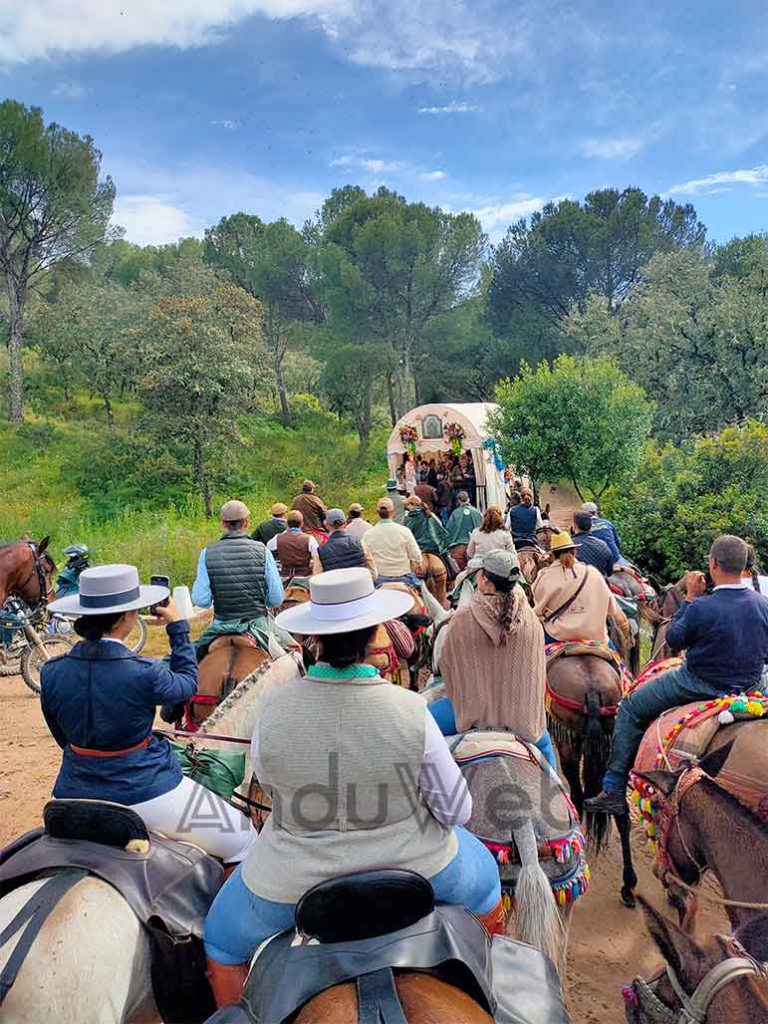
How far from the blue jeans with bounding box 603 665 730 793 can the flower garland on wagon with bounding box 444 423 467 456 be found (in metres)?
11.0

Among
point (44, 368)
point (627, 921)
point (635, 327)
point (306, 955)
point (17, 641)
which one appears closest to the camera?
point (306, 955)

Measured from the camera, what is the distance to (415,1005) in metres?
1.71

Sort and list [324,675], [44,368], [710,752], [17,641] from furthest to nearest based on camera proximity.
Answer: [44,368], [17,641], [710,752], [324,675]

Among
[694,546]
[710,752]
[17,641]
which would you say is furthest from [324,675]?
[694,546]

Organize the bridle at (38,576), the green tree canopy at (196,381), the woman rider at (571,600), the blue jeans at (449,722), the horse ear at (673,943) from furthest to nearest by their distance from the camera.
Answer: the green tree canopy at (196,381) < the bridle at (38,576) < the woman rider at (571,600) < the blue jeans at (449,722) < the horse ear at (673,943)

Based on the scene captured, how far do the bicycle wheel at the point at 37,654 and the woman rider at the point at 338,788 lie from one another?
23.6ft

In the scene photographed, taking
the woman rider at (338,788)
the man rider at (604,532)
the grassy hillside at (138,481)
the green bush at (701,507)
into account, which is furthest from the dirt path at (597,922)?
the grassy hillside at (138,481)

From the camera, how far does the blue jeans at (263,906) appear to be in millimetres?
2080

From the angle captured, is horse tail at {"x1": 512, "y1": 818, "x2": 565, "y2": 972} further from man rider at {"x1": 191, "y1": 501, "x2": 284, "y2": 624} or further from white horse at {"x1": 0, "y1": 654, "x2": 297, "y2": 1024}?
man rider at {"x1": 191, "y1": 501, "x2": 284, "y2": 624}

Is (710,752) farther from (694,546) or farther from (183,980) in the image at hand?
(694,546)

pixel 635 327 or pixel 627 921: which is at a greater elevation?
pixel 635 327

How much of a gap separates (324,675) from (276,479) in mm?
20222

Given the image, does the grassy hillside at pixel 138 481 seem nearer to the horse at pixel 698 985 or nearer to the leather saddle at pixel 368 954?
the leather saddle at pixel 368 954

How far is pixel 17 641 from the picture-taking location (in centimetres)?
888
